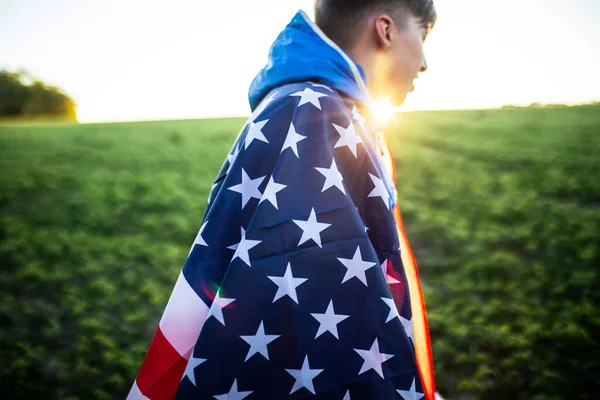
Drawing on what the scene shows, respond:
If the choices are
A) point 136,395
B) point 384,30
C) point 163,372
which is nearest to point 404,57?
point 384,30

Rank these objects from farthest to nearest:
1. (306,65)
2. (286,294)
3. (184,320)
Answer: (306,65)
(184,320)
(286,294)

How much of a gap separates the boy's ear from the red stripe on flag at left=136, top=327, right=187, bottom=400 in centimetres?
132

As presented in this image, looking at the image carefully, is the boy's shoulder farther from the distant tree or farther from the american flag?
the distant tree

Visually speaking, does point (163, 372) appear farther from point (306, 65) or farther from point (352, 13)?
point (352, 13)

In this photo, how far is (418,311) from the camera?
1.93 metres

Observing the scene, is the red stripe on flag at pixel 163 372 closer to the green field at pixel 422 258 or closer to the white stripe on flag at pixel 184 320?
the white stripe on flag at pixel 184 320

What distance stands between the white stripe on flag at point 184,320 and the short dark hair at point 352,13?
Result: 1095 mm

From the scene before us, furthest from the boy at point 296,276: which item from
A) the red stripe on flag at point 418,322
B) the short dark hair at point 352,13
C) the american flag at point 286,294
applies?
the red stripe on flag at point 418,322

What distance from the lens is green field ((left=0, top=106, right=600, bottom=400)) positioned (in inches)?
140

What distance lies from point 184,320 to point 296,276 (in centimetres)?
39

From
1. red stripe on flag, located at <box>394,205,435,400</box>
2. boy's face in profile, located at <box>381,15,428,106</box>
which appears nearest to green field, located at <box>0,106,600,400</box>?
red stripe on flag, located at <box>394,205,435,400</box>

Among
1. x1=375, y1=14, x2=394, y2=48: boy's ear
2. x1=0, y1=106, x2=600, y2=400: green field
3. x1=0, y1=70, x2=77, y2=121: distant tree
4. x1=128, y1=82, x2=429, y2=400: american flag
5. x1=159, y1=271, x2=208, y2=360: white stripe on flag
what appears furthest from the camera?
x1=0, y1=70, x2=77, y2=121: distant tree

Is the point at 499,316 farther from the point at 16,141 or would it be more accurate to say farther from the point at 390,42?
the point at 16,141

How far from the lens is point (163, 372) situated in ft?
3.98
